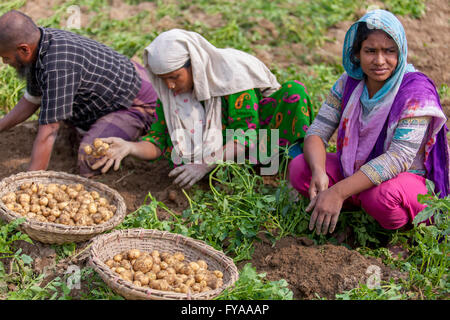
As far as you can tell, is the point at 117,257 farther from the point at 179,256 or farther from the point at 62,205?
the point at 62,205

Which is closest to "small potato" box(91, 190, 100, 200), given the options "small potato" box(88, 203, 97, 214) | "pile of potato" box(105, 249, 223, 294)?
"small potato" box(88, 203, 97, 214)

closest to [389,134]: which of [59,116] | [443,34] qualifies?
[59,116]

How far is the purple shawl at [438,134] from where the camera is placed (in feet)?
9.08

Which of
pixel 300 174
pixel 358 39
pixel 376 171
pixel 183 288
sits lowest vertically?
pixel 183 288

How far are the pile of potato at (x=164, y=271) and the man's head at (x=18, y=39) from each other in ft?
5.05

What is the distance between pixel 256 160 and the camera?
3584mm

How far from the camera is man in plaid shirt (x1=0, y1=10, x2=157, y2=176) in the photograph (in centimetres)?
352

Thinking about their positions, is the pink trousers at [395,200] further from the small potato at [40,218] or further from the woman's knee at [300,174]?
the small potato at [40,218]

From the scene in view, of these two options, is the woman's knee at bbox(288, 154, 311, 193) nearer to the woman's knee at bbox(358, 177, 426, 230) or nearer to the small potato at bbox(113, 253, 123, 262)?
the woman's knee at bbox(358, 177, 426, 230)

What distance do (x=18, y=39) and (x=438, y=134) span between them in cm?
258

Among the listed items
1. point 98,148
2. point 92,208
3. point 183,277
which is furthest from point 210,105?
point 183,277

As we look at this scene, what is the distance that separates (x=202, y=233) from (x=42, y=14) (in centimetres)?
401

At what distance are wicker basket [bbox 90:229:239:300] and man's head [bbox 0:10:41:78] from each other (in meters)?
1.44

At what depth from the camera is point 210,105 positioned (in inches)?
143
